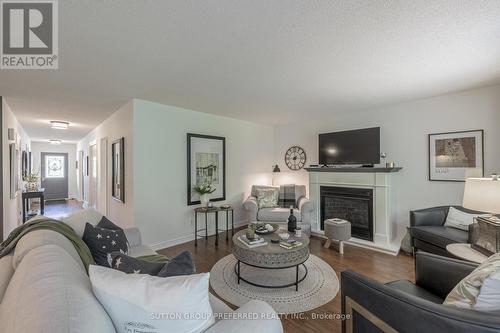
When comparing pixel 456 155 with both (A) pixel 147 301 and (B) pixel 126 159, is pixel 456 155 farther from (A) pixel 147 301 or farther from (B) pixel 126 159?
(B) pixel 126 159

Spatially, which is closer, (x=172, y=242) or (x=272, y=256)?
(x=272, y=256)

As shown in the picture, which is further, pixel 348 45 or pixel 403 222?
pixel 403 222

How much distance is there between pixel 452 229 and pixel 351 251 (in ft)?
4.26

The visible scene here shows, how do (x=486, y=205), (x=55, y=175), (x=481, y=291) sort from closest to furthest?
1. (x=481, y=291)
2. (x=486, y=205)
3. (x=55, y=175)

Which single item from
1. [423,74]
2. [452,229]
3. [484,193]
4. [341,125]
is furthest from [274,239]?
[341,125]

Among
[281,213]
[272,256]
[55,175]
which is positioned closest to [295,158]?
[281,213]

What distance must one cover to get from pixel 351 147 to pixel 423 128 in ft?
3.52

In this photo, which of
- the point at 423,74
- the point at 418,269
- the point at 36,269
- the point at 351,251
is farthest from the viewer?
the point at 351,251

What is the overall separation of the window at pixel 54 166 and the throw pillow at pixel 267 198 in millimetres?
8994

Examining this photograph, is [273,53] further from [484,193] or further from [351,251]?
[351,251]

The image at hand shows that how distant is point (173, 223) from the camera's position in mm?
3756

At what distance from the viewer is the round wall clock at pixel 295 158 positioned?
5.09m

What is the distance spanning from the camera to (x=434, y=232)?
9.11 ft

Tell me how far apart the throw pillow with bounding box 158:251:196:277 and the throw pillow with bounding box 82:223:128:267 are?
90 centimetres
